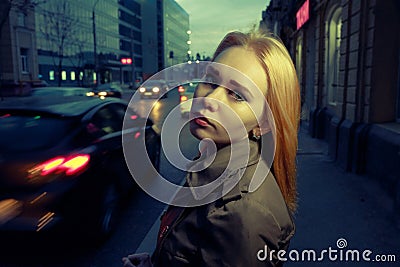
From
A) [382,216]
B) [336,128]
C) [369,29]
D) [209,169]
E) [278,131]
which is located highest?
[369,29]

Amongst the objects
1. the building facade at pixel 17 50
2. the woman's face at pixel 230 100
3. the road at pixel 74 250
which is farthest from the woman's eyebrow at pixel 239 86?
the building facade at pixel 17 50

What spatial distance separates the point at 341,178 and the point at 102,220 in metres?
4.41

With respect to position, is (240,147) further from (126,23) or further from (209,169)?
(126,23)

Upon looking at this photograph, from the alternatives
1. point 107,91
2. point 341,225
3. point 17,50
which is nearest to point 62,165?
point 341,225

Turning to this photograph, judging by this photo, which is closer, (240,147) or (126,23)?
(240,147)

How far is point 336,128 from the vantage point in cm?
734

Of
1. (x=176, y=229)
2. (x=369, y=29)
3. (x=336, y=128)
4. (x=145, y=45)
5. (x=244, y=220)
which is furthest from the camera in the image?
(x=145, y=45)

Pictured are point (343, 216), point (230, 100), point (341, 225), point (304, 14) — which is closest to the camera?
point (230, 100)

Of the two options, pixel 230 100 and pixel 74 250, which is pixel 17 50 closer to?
pixel 74 250

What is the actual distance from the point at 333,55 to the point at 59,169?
28.8 ft

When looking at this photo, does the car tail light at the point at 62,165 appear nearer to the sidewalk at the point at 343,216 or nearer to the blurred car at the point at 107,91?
the sidewalk at the point at 343,216

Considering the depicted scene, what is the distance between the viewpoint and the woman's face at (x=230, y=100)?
1.21 m

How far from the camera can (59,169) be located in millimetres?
3578

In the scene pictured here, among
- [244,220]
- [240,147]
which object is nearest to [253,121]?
[240,147]
